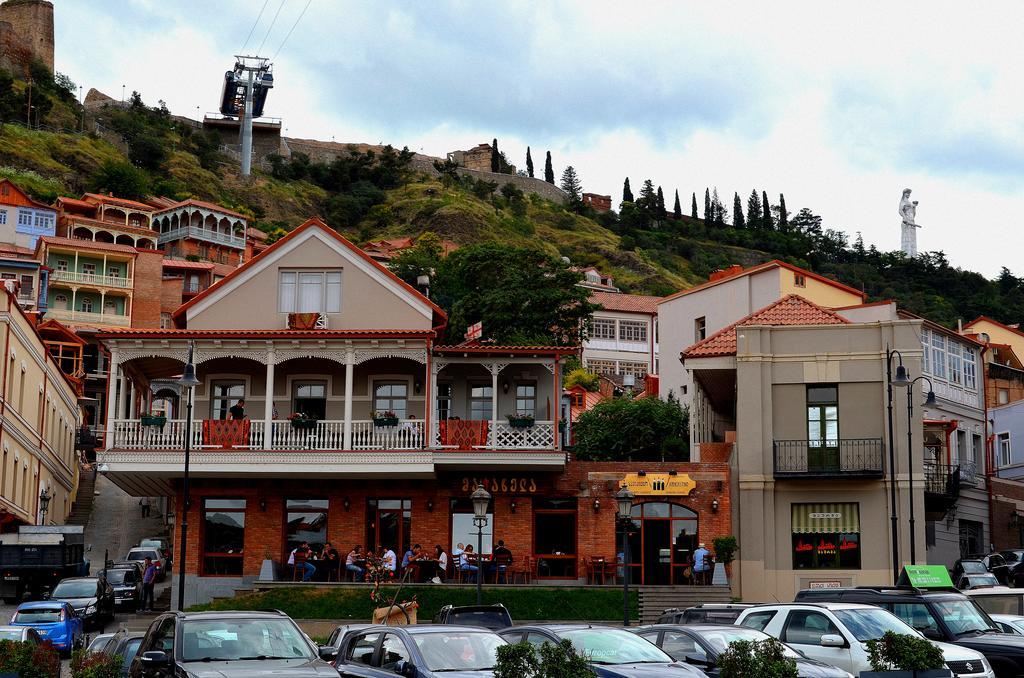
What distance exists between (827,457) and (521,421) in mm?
9110

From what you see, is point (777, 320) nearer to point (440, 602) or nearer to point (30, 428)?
point (440, 602)

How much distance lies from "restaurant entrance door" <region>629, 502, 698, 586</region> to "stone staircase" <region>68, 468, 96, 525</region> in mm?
30818

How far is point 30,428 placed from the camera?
50.8m

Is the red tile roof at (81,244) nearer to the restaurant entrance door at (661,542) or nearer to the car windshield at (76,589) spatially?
the car windshield at (76,589)

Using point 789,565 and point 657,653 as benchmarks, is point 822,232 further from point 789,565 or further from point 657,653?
point 657,653

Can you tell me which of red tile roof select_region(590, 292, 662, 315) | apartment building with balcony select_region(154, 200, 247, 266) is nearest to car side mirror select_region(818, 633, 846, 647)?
red tile roof select_region(590, 292, 662, 315)

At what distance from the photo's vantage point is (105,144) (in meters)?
142

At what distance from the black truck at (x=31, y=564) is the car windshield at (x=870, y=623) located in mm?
26535

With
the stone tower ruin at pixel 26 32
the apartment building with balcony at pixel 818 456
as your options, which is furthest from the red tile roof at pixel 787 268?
the stone tower ruin at pixel 26 32

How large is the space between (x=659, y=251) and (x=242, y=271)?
129 metres

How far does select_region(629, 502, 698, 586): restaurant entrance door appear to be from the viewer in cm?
3756

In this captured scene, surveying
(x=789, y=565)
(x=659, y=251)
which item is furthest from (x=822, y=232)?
(x=789, y=565)

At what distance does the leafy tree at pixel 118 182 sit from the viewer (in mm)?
127062

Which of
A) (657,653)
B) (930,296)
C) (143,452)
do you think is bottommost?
(657,653)
